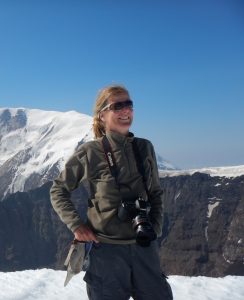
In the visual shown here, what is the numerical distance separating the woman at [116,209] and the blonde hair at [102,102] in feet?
0.12

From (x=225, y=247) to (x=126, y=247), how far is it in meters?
191

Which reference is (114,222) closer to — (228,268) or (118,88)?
(118,88)

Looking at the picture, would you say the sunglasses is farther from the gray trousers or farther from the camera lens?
the gray trousers

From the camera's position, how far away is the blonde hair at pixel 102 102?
230 inches

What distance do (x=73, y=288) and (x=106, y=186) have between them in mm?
4341

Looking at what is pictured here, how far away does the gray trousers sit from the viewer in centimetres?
550

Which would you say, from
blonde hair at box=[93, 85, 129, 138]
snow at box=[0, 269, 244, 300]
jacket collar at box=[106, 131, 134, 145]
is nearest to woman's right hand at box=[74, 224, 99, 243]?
jacket collar at box=[106, 131, 134, 145]

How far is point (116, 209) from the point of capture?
543cm

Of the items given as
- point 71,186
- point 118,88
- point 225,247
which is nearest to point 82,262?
point 71,186

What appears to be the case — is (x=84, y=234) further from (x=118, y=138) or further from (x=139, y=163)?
(x=118, y=138)

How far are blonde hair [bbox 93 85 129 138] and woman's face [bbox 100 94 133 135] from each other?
0.06 metres

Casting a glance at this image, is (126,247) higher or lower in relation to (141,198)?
lower

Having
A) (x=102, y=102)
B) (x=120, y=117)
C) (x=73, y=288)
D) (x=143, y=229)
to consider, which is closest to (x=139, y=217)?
(x=143, y=229)

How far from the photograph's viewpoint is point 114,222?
215 inches
